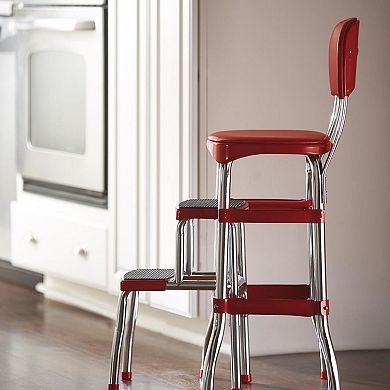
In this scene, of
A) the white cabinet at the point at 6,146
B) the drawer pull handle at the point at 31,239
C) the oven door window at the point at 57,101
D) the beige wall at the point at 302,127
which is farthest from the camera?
the white cabinet at the point at 6,146

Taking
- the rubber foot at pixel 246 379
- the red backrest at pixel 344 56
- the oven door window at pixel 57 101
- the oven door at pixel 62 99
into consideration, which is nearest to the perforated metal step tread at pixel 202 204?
the red backrest at pixel 344 56

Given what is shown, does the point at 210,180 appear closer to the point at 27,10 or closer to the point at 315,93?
the point at 315,93

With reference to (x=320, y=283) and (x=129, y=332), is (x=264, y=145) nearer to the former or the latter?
(x=320, y=283)

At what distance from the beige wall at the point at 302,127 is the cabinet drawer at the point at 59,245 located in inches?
21.1

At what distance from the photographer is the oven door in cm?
341

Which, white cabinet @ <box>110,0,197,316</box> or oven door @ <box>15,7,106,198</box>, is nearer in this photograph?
white cabinet @ <box>110,0,197,316</box>

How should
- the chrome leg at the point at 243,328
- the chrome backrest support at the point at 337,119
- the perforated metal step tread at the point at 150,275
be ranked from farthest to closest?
the chrome leg at the point at 243,328
the perforated metal step tread at the point at 150,275
the chrome backrest support at the point at 337,119

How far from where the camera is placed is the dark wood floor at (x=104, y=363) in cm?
278

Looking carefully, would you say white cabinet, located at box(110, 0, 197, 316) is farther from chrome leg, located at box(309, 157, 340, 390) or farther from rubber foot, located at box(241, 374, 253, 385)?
chrome leg, located at box(309, 157, 340, 390)

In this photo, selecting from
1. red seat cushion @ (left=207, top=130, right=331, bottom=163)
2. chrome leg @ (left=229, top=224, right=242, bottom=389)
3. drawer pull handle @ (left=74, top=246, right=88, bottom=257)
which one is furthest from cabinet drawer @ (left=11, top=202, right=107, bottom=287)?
red seat cushion @ (left=207, top=130, right=331, bottom=163)

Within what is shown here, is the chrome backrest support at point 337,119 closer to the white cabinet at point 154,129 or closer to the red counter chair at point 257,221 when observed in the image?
the red counter chair at point 257,221

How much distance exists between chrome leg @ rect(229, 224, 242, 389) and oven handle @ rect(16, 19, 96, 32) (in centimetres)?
106

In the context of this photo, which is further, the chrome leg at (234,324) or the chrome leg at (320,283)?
the chrome leg at (234,324)

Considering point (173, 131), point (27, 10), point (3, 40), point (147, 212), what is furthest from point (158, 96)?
point (3, 40)
